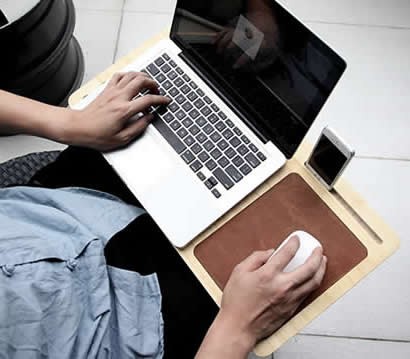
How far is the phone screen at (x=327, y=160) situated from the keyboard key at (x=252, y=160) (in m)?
0.08

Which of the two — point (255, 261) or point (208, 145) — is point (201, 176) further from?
point (255, 261)

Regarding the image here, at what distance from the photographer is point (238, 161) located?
0.79 meters

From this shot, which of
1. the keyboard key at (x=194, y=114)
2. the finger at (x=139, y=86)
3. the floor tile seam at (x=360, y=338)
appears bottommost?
the floor tile seam at (x=360, y=338)

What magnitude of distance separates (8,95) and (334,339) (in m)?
0.86

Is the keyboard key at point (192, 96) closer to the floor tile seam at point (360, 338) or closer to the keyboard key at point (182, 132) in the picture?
the keyboard key at point (182, 132)

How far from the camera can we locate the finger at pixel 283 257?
66 cm

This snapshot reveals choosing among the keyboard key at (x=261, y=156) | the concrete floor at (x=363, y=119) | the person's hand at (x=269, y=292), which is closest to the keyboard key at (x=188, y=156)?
the keyboard key at (x=261, y=156)

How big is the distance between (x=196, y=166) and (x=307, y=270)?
0.25 metres

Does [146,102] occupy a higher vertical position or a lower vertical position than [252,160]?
higher

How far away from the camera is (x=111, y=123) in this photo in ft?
2.66

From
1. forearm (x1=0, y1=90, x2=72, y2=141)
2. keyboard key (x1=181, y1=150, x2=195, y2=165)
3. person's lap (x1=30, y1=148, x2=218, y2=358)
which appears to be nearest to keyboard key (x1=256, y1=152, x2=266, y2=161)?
keyboard key (x1=181, y1=150, x2=195, y2=165)

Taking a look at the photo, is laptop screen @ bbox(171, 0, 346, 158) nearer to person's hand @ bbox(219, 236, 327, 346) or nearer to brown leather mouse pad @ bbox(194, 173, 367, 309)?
brown leather mouse pad @ bbox(194, 173, 367, 309)

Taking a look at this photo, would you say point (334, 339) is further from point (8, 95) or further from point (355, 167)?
point (8, 95)

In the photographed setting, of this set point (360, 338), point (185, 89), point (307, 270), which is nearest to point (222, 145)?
point (185, 89)
